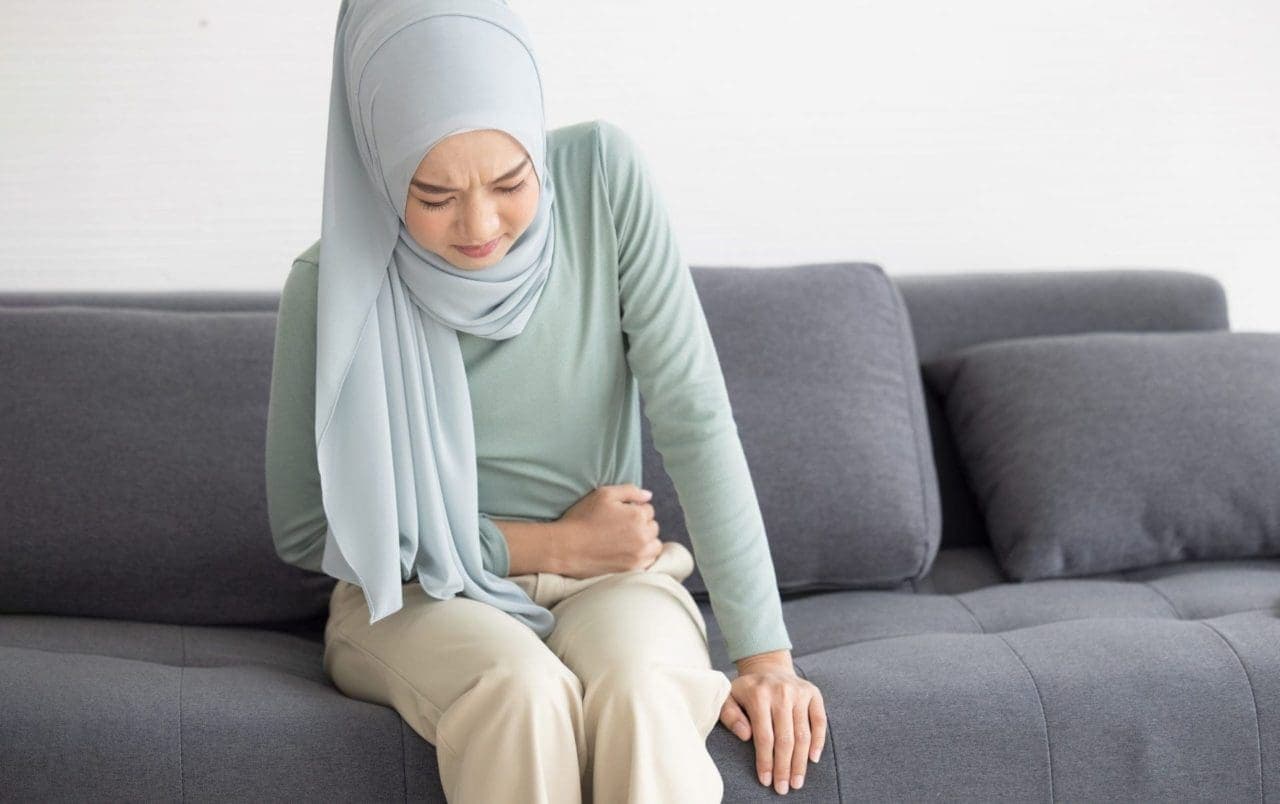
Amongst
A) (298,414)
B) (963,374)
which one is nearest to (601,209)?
(298,414)

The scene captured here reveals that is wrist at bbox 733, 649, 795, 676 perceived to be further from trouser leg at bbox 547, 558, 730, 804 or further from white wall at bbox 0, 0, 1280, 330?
white wall at bbox 0, 0, 1280, 330

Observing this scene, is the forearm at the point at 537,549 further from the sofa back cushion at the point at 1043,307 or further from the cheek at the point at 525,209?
the sofa back cushion at the point at 1043,307

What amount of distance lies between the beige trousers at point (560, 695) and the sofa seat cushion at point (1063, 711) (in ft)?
0.63

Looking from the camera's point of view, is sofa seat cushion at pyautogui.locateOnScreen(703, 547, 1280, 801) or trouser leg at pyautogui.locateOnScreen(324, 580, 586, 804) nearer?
trouser leg at pyautogui.locateOnScreen(324, 580, 586, 804)

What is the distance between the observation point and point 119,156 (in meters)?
2.37

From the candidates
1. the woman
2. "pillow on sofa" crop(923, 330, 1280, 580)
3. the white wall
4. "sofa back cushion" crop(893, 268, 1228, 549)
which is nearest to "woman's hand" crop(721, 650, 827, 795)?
the woman

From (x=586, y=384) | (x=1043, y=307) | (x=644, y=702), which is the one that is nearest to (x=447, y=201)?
(x=586, y=384)

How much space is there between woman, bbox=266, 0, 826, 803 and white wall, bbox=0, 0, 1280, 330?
0.96m

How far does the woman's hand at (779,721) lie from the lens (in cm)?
134

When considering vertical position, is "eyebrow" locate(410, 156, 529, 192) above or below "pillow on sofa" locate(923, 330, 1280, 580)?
above

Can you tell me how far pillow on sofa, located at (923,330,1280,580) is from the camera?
6.61 ft

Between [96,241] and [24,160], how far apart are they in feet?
0.59

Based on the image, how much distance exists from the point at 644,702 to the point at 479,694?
15cm

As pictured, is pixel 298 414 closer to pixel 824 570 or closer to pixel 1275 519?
pixel 824 570
